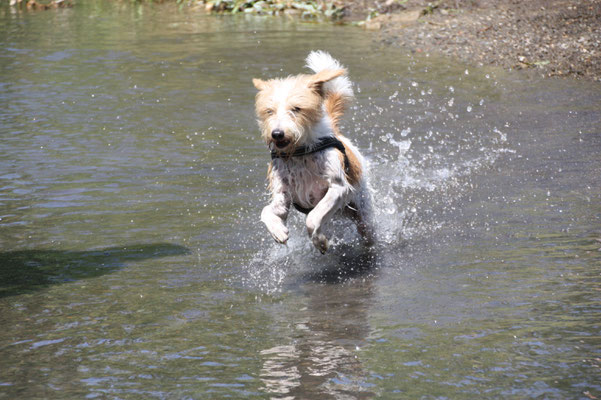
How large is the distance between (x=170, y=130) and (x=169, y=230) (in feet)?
11.9

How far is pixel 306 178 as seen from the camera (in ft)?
19.5

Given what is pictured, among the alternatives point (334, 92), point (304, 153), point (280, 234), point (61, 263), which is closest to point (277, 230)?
point (280, 234)

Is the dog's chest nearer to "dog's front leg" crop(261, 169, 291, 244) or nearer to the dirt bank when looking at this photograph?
"dog's front leg" crop(261, 169, 291, 244)

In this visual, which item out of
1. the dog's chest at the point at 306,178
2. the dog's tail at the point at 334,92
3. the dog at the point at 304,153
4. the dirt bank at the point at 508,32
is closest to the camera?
the dog at the point at 304,153

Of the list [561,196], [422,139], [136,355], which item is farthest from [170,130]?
[136,355]

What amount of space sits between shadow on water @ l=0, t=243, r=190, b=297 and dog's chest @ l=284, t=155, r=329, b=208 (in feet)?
3.76

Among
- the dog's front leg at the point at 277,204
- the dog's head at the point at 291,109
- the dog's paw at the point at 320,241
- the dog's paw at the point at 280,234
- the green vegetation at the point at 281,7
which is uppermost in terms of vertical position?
the green vegetation at the point at 281,7

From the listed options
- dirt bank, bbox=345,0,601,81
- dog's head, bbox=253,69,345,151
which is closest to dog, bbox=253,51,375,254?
dog's head, bbox=253,69,345,151

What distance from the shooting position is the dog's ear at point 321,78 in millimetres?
5805

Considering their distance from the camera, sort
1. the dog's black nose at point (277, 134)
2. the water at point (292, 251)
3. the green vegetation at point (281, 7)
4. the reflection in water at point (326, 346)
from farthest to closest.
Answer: the green vegetation at point (281, 7)
the dog's black nose at point (277, 134)
the water at point (292, 251)
the reflection in water at point (326, 346)

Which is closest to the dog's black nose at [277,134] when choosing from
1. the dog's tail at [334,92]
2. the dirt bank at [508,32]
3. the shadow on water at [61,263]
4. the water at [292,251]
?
the dog's tail at [334,92]

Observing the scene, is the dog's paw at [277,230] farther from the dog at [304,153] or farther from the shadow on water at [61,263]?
the shadow on water at [61,263]

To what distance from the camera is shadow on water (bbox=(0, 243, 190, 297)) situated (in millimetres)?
5785

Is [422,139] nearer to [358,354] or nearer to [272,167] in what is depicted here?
[272,167]
